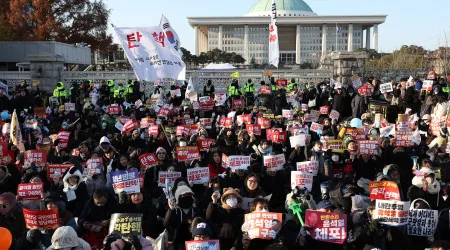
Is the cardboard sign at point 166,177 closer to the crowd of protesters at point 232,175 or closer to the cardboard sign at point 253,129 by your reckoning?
the crowd of protesters at point 232,175

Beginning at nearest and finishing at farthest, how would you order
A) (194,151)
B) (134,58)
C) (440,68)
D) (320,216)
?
(320,216) → (194,151) → (134,58) → (440,68)

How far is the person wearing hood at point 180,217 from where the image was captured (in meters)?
5.83

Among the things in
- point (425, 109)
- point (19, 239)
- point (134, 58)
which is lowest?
point (19, 239)

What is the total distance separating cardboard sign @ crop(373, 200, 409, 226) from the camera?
5215 millimetres

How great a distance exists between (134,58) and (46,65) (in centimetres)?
1014

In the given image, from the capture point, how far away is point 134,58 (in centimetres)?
1141

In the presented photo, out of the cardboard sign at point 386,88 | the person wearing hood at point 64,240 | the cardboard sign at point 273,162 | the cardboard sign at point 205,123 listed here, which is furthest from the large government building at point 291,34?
the person wearing hood at point 64,240

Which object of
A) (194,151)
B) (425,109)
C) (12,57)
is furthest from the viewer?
(12,57)

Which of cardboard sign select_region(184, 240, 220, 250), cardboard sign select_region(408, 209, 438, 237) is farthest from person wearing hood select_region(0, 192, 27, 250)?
cardboard sign select_region(408, 209, 438, 237)

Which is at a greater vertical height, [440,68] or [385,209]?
[440,68]

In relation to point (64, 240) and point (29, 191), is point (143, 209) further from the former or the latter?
point (64, 240)

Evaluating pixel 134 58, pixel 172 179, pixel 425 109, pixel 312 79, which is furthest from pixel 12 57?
pixel 172 179

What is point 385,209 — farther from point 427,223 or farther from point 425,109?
point 425,109

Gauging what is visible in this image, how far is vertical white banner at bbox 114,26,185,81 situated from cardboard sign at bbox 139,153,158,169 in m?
3.36
